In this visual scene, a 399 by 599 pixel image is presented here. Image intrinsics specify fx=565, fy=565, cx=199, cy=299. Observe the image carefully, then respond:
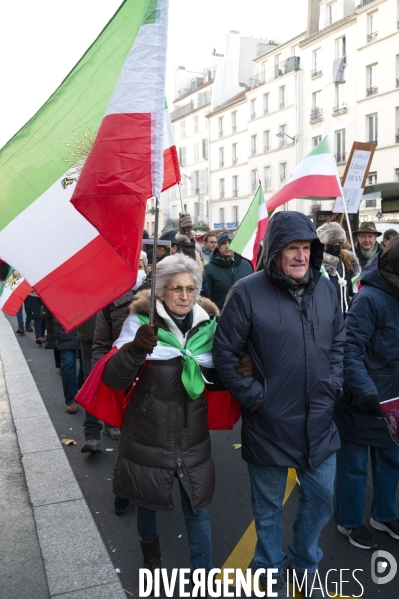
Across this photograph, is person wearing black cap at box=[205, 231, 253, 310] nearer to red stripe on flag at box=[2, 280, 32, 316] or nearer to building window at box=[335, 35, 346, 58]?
red stripe on flag at box=[2, 280, 32, 316]

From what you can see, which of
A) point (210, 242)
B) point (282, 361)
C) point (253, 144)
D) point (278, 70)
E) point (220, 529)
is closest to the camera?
point (282, 361)

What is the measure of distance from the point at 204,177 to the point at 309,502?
2103 inches

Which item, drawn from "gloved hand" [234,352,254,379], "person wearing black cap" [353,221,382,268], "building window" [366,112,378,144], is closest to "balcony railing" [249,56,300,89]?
"building window" [366,112,378,144]

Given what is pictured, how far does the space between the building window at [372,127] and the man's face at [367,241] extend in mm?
28715

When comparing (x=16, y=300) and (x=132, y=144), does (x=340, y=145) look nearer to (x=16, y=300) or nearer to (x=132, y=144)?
(x=16, y=300)

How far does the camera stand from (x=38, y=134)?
3152 mm

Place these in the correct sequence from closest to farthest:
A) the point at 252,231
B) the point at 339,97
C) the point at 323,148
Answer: the point at 323,148, the point at 252,231, the point at 339,97

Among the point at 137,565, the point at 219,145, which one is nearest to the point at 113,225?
the point at 137,565

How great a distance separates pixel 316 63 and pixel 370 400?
39.3 meters

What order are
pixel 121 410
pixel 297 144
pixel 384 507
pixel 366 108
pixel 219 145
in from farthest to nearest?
pixel 219 145 → pixel 297 144 → pixel 366 108 → pixel 384 507 → pixel 121 410

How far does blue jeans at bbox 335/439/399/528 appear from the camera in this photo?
11.3 feet

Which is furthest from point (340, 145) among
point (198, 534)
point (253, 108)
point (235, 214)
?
point (198, 534)

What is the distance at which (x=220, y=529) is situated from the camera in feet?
12.1

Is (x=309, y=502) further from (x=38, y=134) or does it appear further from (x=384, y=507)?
(x=38, y=134)
